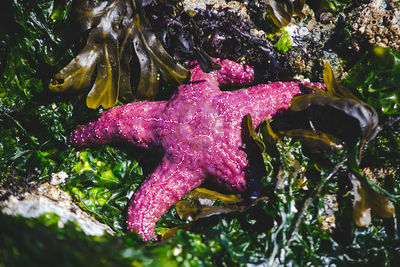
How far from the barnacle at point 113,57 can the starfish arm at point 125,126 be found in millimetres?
162

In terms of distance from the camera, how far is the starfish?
315 cm

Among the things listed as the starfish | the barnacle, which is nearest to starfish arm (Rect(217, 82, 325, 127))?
the starfish

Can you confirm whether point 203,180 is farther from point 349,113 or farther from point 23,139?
point 23,139

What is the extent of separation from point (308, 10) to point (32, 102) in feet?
11.1

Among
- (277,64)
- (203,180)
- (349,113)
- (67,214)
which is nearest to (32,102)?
(67,214)

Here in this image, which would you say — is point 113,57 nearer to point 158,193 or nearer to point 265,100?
point 158,193

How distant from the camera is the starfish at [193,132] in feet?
10.3

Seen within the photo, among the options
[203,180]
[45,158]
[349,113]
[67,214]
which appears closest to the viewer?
[349,113]

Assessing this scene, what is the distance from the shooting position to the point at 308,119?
304 cm

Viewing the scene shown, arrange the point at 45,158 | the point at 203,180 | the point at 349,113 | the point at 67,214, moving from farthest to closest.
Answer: the point at 45,158
the point at 203,180
the point at 67,214
the point at 349,113

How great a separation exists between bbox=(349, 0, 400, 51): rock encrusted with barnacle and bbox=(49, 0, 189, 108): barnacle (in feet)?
6.19

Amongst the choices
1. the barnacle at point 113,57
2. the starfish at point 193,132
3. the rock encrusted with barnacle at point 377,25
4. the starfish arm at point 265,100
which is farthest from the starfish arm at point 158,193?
the rock encrusted with barnacle at point 377,25

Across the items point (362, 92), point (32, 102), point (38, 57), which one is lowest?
point (362, 92)

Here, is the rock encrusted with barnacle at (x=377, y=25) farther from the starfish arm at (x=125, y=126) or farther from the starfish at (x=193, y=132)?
the starfish arm at (x=125, y=126)
